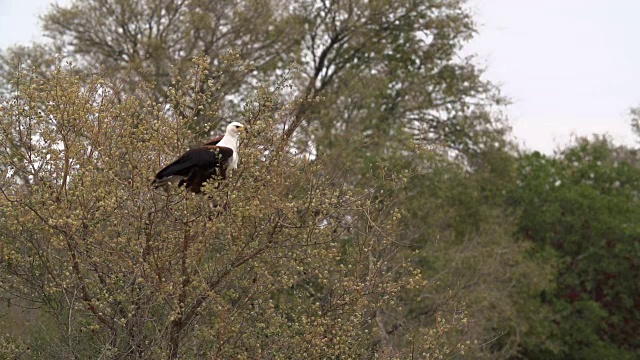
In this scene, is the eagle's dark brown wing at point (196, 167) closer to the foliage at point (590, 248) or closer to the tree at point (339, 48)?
the tree at point (339, 48)

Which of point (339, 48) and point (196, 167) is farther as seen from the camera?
point (339, 48)

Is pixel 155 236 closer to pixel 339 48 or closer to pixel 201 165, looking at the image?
pixel 201 165

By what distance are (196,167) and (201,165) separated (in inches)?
2.5

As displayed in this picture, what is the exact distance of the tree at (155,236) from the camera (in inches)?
352

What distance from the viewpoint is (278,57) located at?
1078 inches

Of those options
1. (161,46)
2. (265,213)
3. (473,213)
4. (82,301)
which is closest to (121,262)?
(82,301)

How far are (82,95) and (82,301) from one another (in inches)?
71.9

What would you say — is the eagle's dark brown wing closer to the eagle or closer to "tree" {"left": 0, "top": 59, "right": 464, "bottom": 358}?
the eagle

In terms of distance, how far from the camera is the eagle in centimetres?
902

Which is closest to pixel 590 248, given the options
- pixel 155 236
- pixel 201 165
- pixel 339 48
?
pixel 339 48

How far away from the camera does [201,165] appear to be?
9242 millimetres

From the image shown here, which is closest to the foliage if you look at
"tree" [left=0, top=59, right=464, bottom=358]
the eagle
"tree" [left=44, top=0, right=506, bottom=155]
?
"tree" [left=44, top=0, right=506, bottom=155]

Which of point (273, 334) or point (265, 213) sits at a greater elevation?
point (265, 213)

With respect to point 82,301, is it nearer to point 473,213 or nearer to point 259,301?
point 259,301
